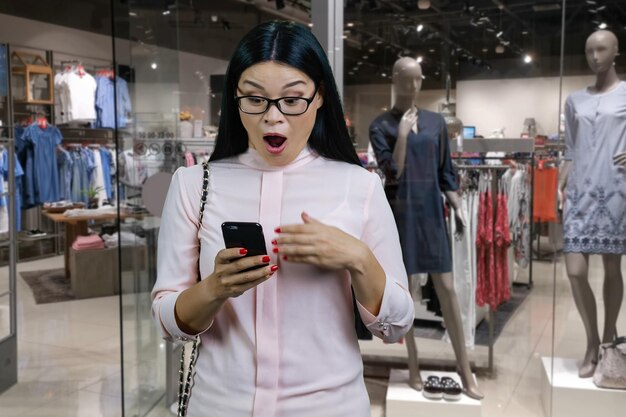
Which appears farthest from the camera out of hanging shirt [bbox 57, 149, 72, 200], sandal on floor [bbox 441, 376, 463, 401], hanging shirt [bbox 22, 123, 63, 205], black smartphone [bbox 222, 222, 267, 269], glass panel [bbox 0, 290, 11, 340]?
hanging shirt [bbox 57, 149, 72, 200]

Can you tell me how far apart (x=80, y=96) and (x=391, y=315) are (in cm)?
→ 735

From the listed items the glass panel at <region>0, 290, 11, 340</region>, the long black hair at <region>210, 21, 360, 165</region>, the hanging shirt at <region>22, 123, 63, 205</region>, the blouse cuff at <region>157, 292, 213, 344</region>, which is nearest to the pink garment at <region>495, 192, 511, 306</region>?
the long black hair at <region>210, 21, 360, 165</region>

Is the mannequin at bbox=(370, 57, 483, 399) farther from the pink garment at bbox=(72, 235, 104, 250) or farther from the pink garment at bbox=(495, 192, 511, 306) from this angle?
the pink garment at bbox=(72, 235, 104, 250)

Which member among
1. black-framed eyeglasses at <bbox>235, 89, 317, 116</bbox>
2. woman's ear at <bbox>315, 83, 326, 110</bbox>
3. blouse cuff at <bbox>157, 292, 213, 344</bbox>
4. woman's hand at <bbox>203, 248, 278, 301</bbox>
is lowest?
blouse cuff at <bbox>157, 292, 213, 344</bbox>

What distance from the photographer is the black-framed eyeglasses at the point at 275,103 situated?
3.68 feet

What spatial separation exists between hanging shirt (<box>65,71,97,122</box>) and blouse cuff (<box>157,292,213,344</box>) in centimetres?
712

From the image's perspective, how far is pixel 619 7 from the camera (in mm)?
2938

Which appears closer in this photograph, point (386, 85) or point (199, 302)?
point (199, 302)

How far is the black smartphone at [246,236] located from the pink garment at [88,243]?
5.33 metres

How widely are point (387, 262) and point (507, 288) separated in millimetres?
2636

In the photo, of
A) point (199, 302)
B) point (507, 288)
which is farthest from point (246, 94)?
point (507, 288)

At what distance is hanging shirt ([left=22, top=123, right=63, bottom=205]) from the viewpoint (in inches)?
281

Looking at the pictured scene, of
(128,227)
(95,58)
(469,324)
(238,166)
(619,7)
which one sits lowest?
(469,324)

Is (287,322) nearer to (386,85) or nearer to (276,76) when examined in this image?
(276,76)
